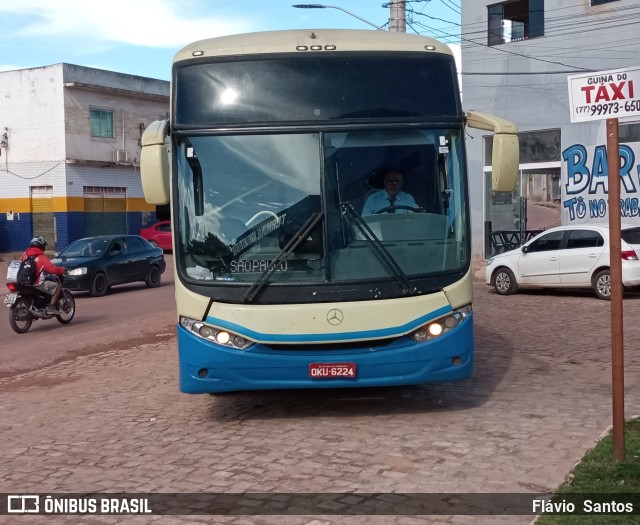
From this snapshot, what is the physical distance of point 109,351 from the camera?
43.5ft

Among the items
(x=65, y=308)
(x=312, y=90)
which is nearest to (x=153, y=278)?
(x=65, y=308)

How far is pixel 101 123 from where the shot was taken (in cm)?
4031

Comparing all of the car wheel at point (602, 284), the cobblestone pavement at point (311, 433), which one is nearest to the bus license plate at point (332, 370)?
the cobblestone pavement at point (311, 433)

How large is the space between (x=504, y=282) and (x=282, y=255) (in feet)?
42.1

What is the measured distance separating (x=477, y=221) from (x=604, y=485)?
22.2 m

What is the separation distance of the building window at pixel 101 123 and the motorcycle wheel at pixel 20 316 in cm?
2528

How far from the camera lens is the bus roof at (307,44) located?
7668 millimetres

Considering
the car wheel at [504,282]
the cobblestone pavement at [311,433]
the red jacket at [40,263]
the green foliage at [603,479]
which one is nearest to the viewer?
the green foliage at [603,479]

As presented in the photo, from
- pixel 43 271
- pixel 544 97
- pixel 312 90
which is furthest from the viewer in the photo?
pixel 544 97

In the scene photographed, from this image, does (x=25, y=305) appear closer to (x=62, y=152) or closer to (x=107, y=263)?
(x=107, y=263)

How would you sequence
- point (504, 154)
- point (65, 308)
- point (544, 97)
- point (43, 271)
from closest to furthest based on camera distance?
point (504, 154), point (43, 271), point (65, 308), point (544, 97)

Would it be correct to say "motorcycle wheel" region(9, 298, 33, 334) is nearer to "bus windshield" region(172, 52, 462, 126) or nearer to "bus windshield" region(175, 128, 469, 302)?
"bus windshield" region(175, 128, 469, 302)

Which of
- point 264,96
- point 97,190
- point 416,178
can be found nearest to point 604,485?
point 416,178

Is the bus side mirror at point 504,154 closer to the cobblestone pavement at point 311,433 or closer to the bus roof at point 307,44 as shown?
the bus roof at point 307,44
